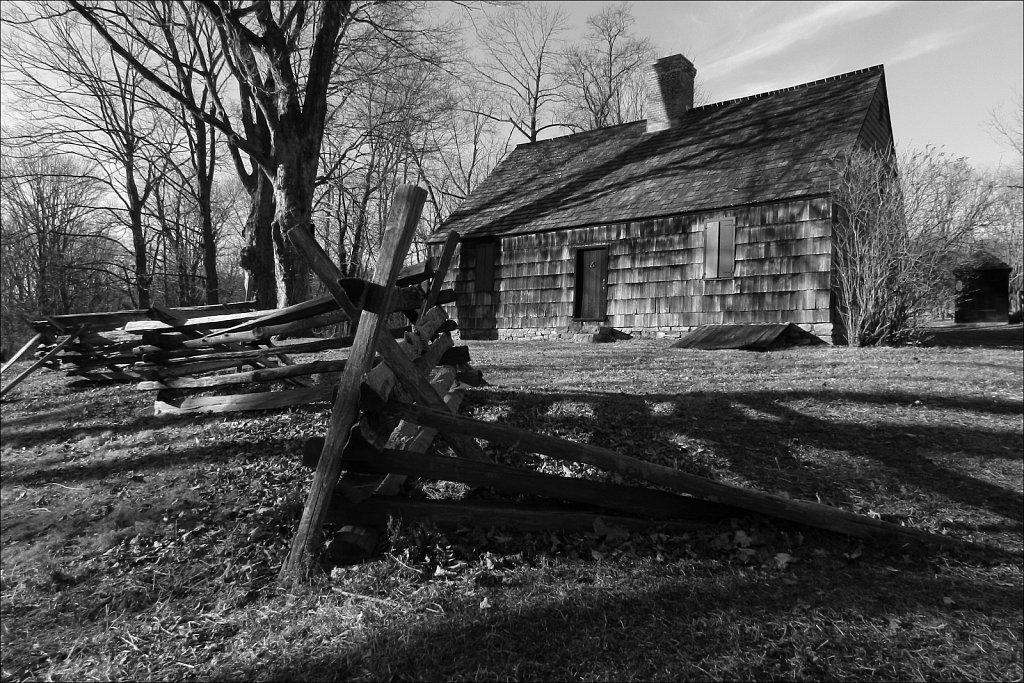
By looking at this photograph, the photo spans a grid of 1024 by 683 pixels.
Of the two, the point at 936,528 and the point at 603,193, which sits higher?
the point at 603,193

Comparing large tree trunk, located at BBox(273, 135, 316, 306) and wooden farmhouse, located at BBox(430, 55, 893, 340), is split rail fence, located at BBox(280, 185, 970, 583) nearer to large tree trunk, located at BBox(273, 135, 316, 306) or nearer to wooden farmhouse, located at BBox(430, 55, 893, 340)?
large tree trunk, located at BBox(273, 135, 316, 306)

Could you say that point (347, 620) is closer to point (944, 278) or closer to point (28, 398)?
point (28, 398)

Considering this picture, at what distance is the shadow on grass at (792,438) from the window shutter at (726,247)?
26.0 feet

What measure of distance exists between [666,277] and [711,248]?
1334 millimetres

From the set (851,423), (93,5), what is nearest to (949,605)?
(851,423)

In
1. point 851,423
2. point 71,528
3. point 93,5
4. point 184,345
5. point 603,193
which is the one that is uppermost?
point 93,5

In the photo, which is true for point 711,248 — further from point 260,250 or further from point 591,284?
point 260,250

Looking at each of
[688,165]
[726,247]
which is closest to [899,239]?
[726,247]

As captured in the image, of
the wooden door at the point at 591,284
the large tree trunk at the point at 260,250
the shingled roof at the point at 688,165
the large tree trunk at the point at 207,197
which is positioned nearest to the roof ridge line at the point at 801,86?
the shingled roof at the point at 688,165

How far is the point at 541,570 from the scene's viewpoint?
3.44 meters

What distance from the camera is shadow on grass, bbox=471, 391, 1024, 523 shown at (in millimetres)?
4684

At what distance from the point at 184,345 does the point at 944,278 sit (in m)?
13.6

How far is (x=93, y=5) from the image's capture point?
41.2 feet

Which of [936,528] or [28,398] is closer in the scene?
[936,528]
